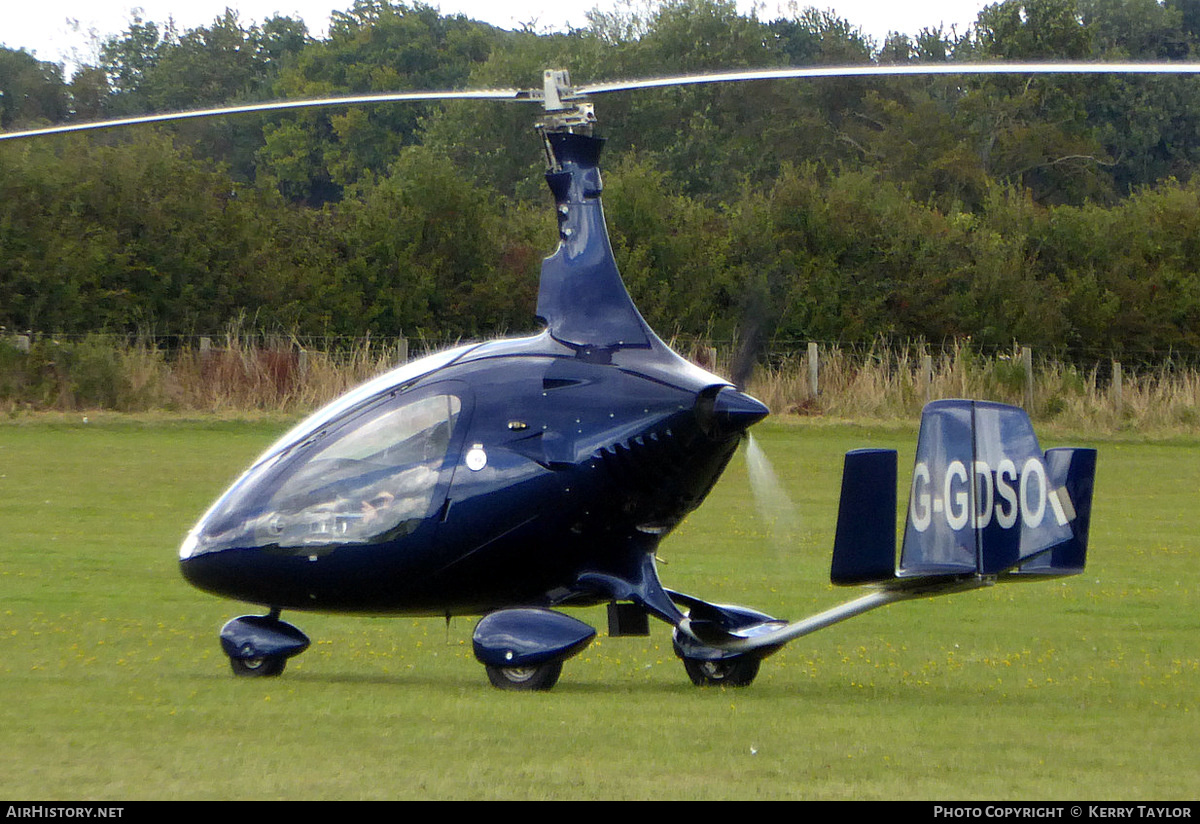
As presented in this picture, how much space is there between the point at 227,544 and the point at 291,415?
77.0ft

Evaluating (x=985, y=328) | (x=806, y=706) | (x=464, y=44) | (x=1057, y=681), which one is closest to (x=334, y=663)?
(x=806, y=706)

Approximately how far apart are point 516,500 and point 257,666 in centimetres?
197

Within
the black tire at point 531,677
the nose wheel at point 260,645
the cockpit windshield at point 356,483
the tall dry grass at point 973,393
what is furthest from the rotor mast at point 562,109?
the tall dry grass at point 973,393

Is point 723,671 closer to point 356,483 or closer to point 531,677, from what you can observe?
point 531,677

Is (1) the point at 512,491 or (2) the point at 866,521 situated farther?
(1) the point at 512,491

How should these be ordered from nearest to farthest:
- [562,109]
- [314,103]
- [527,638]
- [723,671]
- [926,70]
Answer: [926,70]
[314,103]
[527,638]
[562,109]
[723,671]

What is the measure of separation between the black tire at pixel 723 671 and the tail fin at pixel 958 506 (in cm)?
125

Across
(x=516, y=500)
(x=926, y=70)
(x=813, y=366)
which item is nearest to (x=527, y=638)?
(x=516, y=500)

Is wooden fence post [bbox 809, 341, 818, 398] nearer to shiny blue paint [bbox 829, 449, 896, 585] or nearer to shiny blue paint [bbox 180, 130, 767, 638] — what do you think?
shiny blue paint [bbox 180, 130, 767, 638]

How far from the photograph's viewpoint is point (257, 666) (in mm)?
9945

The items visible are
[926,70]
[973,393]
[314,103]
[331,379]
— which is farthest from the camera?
[973,393]

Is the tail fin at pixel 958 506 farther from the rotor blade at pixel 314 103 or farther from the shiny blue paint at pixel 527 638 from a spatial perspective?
the rotor blade at pixel 314 103

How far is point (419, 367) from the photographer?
9.89m

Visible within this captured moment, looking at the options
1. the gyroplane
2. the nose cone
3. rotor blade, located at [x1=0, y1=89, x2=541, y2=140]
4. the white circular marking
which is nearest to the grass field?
the gyroplane
